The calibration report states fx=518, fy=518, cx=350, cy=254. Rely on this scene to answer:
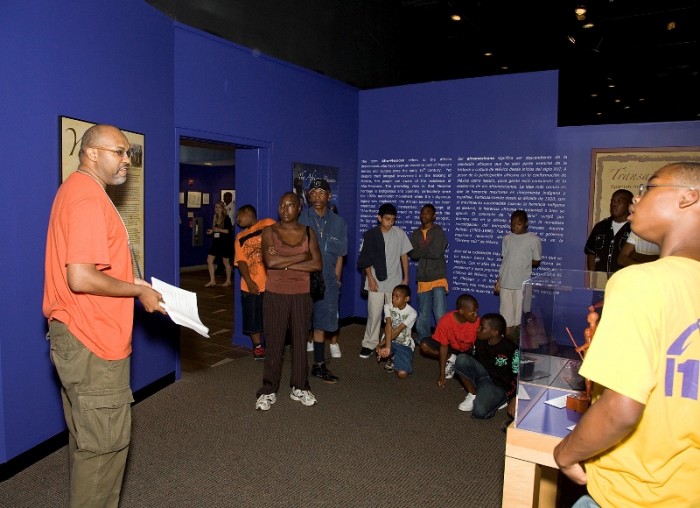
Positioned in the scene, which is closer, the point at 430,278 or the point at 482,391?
the point at 482,391

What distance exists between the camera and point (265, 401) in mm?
4324

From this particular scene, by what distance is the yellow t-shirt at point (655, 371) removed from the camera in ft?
3.96

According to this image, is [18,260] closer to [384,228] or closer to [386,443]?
[386,443]

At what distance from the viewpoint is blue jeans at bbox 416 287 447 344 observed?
6.19 m

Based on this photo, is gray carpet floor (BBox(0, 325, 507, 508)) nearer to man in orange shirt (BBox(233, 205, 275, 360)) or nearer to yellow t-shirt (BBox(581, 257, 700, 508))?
man in orange shirt (BBox(233, 205, 275, 360))

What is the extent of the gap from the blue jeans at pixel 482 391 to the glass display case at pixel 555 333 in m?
1.66

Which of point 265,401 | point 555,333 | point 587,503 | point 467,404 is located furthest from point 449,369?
point 587,503

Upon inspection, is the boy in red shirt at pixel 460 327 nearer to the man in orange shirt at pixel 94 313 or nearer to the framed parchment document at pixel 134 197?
the framed parchment document at pixel 134 197

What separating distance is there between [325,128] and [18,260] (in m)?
4.43

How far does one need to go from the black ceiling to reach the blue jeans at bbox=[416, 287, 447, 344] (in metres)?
3.33

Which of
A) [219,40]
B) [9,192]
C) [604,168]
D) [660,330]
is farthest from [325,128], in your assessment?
[660,330]

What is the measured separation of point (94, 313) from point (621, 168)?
5.83 meters

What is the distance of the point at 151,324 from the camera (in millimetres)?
4637

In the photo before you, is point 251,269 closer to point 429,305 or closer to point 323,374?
point 323,374
